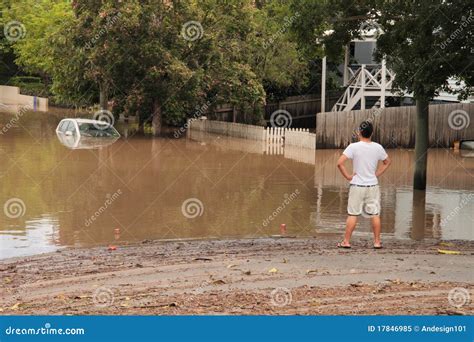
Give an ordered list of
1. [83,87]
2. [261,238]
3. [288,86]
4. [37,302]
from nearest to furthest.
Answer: [37,302]
[261,238]
[83,87]
[288,86]

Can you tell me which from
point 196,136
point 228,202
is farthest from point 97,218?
point 196,136

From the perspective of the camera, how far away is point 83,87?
4350 cm

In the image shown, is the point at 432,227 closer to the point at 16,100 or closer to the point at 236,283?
the point at 236,283

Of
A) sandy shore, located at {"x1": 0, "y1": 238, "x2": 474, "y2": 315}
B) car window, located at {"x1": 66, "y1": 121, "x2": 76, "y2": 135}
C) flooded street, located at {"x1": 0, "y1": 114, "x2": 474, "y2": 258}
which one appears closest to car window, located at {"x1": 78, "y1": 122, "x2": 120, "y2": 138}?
car window, located at {"x1": 66, "y1": 121, "x2": 76, "y2": 135}

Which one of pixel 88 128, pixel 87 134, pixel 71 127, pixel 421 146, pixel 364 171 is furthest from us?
pixel 71 127

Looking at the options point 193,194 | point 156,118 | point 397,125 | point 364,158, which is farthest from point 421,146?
point 156,118

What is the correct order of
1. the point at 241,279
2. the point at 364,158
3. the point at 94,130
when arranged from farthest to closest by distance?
the point at 94,130 → the point at 364,158 → the point at 241,279

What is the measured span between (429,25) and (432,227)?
4.46 m

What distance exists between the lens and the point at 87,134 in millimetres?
36906

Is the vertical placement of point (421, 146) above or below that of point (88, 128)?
below

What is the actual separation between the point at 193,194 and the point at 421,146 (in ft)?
21.1

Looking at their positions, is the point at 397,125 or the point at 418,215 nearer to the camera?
the point at 418,215

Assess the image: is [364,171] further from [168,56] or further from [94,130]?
[168,56]

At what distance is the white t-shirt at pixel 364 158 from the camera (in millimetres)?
12781
